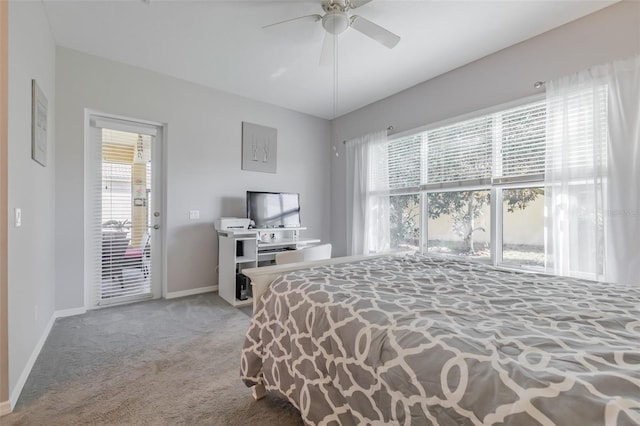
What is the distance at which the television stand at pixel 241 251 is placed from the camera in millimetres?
3379

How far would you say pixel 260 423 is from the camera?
1455 mm

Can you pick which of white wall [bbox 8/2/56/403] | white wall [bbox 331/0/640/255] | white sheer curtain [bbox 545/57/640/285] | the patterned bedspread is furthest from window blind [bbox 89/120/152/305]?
white sheer curtain [bbox 545/57/640/285]

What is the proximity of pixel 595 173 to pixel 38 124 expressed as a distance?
14.5ft

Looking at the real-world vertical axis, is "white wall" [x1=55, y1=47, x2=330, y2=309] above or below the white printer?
above

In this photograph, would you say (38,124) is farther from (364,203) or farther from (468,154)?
(468,154)

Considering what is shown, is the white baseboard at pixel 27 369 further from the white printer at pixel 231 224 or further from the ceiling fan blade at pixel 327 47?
the ceiling fan blade at pixel 327 47

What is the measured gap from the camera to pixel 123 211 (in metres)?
3.30

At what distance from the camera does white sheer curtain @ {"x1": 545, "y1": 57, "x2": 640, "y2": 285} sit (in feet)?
6.99

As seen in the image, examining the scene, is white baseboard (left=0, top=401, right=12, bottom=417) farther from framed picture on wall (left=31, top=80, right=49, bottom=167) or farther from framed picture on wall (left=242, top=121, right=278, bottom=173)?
framed picture on wall (left=242, top=121, right=278, bottom=173)

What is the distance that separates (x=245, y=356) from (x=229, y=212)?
8.73 feet

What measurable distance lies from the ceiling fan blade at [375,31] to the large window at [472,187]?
57.8 inches

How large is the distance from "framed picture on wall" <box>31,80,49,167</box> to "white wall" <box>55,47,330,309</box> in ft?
2.09

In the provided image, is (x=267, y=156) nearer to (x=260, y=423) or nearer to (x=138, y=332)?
(x=138, y=332)

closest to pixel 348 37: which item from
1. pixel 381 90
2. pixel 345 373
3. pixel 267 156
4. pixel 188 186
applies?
pixel 381 90
